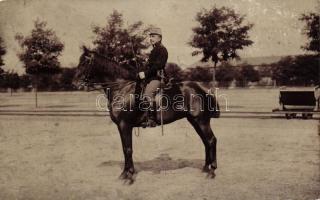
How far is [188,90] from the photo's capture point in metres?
7.82

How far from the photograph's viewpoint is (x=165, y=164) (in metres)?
8.58

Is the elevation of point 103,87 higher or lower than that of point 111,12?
lower

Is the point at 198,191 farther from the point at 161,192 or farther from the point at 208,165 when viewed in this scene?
the point at 208,165

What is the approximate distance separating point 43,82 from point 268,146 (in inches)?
1079

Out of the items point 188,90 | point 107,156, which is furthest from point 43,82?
point 188,90

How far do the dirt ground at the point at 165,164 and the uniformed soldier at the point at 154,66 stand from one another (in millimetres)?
1643

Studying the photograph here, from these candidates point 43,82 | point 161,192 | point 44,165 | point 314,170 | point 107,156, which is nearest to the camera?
point 161,192

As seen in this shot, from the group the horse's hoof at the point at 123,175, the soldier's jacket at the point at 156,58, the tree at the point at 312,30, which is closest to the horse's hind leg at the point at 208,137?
the soldier's jacket at the point at 156,58

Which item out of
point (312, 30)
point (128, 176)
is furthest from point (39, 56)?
point (312, 30)

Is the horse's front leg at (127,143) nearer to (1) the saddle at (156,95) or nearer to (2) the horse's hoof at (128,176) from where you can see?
(2) the horse's hoof at (128,176)

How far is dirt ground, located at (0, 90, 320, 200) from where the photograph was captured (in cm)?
675

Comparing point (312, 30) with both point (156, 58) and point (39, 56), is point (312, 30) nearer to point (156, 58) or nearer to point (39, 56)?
point (156, 58)

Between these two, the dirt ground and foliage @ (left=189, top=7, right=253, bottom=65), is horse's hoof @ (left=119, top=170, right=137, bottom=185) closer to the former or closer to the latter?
the dirt ground

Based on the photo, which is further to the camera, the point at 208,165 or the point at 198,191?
the point at 208,165
